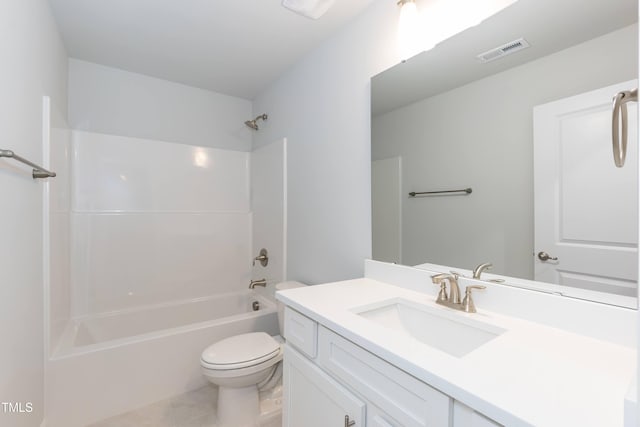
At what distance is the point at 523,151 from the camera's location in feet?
3.37

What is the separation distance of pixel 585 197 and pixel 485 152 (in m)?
0.36

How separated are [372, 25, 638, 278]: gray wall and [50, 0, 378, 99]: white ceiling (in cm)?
83

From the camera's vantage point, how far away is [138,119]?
239 centimetres

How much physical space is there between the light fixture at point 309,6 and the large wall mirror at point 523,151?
0.47 m

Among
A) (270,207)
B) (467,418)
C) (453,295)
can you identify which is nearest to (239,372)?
(453,295)

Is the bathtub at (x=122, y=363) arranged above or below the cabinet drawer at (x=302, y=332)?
below

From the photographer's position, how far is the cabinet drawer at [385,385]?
625 millimetres

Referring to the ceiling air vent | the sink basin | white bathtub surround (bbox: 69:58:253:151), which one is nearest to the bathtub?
the sink basin

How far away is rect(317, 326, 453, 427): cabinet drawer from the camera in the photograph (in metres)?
0.62

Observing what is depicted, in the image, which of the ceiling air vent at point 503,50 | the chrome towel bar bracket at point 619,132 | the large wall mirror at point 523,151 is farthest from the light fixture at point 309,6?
the chrome towel bar bracket at point 619,132

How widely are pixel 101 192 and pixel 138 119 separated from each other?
0.67 meters

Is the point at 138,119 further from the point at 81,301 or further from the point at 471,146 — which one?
the point at 471,146

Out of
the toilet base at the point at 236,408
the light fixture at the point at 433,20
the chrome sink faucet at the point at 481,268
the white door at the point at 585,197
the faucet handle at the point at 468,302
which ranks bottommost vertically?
the toilet base at the point at 236,408

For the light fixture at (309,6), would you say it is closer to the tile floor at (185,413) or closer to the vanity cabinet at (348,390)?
the vanity cabinet at (348,390)
